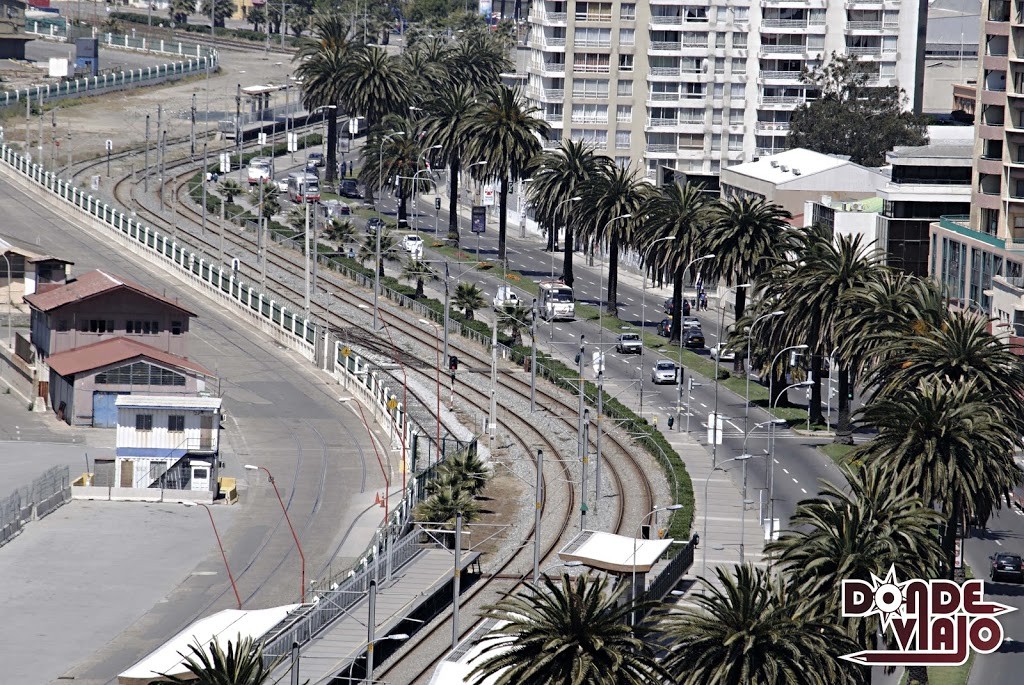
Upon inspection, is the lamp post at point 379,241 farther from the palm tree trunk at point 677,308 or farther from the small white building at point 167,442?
the small white building at point 167,442

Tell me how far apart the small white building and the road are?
10.9 ft

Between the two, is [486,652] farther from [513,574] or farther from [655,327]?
[655,327]

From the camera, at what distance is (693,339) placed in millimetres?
153875

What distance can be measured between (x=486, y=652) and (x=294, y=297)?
90.9 metres

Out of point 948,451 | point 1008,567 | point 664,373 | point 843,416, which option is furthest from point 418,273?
point 948,451

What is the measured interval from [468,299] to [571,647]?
86149 millimetres

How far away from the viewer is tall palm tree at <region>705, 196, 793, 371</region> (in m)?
141

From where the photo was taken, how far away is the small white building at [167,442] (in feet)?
382

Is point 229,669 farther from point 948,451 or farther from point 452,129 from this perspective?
point 452,129

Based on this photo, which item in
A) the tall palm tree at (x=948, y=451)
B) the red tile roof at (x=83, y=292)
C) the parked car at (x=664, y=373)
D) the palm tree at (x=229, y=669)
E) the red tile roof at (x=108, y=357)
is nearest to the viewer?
the palm tree at (x=229, y=669)

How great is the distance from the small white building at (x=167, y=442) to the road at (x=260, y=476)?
333 cm

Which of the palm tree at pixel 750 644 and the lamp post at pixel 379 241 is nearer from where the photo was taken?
the palm tree at pixel 750 644

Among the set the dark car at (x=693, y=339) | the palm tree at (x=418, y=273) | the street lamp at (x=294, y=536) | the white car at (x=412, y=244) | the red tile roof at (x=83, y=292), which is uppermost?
the red tile roof at (x=83, y=292)

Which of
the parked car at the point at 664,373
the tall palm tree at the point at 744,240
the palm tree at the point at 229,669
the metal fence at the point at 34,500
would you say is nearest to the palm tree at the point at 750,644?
the palm tree at the point at 229,669
